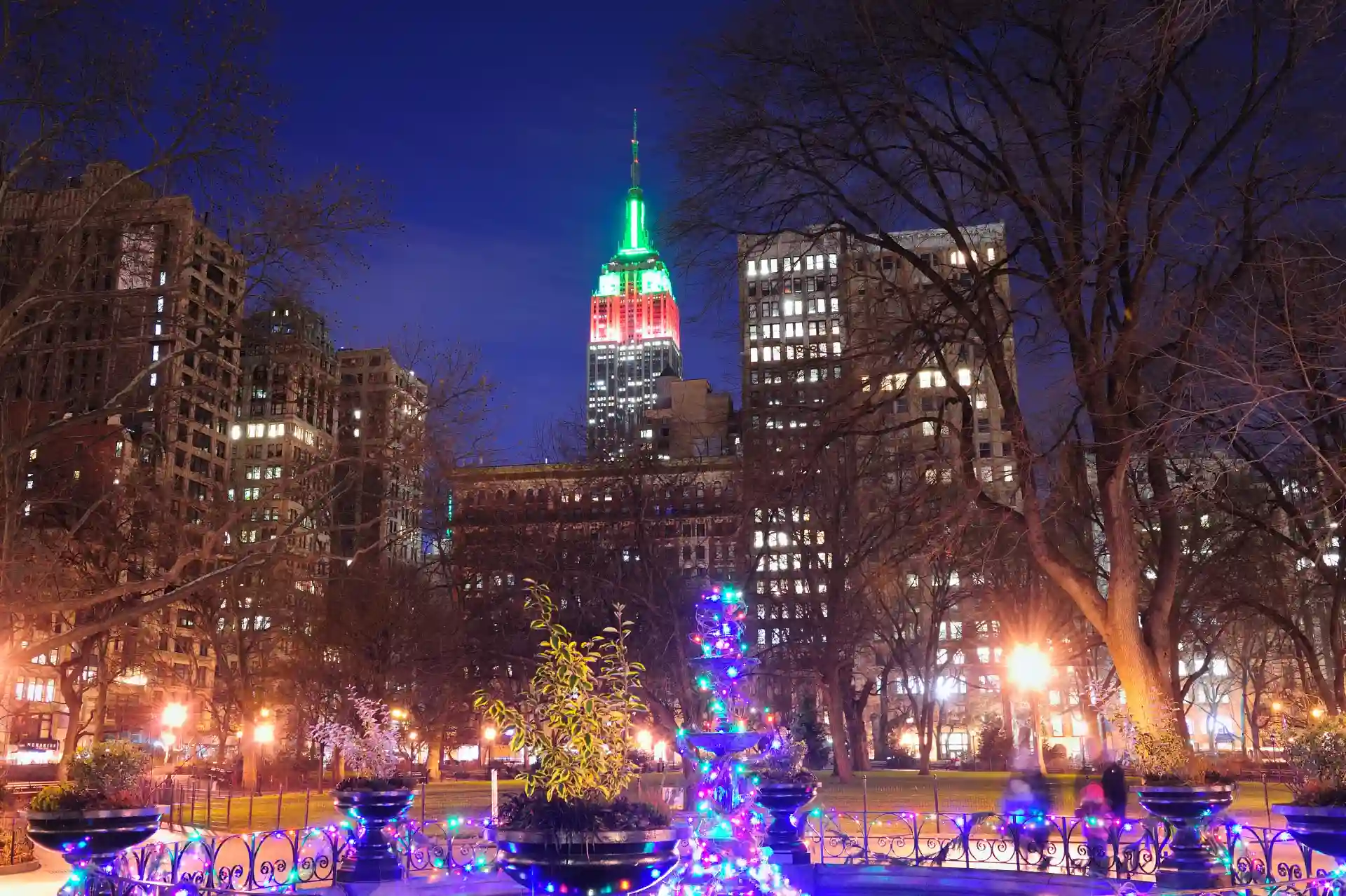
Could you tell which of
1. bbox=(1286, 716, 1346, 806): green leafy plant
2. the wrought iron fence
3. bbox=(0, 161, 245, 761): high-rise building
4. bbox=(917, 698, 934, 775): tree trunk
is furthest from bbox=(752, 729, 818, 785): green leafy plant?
bbox=(917, 698, 934, 775): tree trunk

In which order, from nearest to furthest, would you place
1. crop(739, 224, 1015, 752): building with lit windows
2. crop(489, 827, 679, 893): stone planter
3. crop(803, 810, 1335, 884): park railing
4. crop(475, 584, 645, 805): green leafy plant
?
crop(489, 827, 679, 893): stone planter → crop(475, 584, 645, 805): green leafy plant → crop(803, 810, 1335, 884): park railing → crop(739, 224, 1015, 752): building with lit windows

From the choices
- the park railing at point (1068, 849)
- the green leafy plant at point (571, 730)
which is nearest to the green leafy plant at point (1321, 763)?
the park railing at point (1068, 849)

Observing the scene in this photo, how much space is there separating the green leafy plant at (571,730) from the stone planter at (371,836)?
22.4ft

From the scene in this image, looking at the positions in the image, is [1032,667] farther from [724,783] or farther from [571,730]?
[571,730]

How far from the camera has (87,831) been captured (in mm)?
12055

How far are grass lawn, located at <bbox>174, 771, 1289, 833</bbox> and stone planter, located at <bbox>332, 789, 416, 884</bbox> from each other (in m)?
6.31

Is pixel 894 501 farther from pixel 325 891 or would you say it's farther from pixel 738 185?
pixel 325 891

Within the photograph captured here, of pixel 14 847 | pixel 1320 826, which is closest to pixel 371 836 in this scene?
pixel 14 847

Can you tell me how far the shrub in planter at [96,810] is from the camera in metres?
12.0

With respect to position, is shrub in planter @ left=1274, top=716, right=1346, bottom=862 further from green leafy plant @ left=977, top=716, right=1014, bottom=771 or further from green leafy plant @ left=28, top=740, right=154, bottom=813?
green leafy plant @ left=977, top=716, right=1014, bottom=771

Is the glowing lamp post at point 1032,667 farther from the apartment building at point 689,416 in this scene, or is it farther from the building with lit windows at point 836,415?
the apartment building at point 689,416

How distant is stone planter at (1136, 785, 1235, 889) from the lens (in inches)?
545

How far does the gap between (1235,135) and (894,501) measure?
8826 millimetres

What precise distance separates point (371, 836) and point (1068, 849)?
10.3 metres
